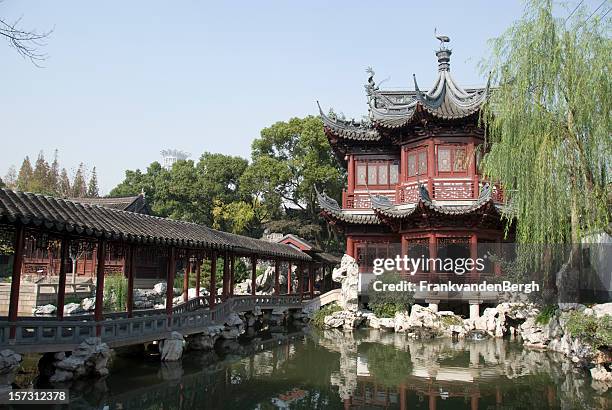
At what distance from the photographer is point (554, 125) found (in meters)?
10.1

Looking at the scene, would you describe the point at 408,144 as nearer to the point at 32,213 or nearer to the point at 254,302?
the point at 254,302

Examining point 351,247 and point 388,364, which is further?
point 351,247

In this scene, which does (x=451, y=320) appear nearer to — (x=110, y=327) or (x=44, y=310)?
(x=110, y=327)

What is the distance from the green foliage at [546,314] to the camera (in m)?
13.1

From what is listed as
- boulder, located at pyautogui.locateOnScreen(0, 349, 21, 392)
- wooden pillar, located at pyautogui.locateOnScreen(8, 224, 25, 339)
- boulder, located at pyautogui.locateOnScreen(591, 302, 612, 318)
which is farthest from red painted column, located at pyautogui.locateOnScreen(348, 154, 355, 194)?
boulder, located at pyautogui.locateOnScreen(0, 349, 21, 392)

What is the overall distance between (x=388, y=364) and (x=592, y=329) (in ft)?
12.8

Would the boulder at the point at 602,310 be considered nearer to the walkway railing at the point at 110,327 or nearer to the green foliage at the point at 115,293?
the walkway railing at the point at 110,327

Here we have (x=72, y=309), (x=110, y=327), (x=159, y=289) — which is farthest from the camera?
(x=159, y=289)

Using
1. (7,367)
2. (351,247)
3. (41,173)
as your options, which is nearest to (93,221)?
(7,367)

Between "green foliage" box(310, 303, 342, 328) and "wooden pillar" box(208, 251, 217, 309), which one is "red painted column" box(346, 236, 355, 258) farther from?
"wooden pillar" box(208, 251, 217, 309)

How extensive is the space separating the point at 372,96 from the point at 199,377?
13.6 meters

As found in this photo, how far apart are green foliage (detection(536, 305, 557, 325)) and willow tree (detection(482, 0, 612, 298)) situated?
9.18ft

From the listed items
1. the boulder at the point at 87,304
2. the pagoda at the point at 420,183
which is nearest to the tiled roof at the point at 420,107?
the pagoda at the point at 420,183

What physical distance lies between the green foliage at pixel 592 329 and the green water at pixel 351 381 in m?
0.74
